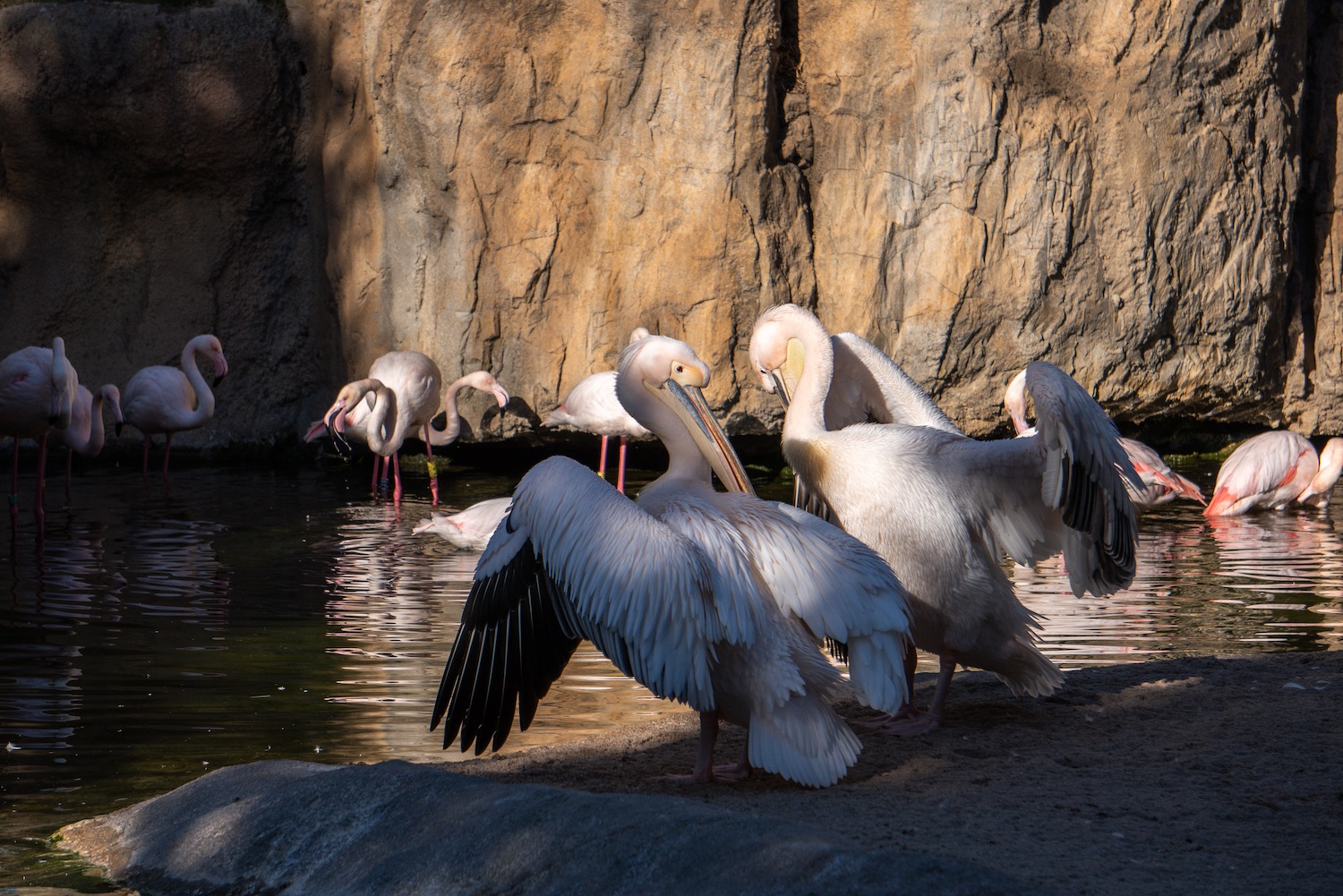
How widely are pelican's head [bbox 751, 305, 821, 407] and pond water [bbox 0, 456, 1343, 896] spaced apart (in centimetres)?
116

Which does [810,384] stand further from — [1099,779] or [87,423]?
[87,423]

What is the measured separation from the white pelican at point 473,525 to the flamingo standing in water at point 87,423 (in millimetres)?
3388

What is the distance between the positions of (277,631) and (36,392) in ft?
14.1

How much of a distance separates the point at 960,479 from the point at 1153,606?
8.02 ft

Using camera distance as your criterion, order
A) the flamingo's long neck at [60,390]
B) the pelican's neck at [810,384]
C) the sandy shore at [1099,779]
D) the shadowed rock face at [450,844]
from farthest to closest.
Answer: the flamingo's long neck at [60,390]
the pelican's neck at [810,384]
the sandy shore at [1099,779]
the shadowed rock face at [450,844]

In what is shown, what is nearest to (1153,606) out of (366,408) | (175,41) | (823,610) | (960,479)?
(960,479)

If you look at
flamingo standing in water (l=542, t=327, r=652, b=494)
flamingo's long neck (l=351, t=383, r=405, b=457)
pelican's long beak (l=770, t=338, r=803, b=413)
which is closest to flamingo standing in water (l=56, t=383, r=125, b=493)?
flamingo's long neck (l=351, t=383, r=405, b=457)

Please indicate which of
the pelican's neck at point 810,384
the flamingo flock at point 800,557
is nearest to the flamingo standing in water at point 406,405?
the flamingo flock at point 800,557

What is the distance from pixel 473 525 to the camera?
729cm

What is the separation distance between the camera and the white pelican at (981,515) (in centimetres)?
382

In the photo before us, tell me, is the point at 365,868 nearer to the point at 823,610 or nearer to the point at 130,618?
the point at 823,610

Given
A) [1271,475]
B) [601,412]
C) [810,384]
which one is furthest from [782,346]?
[1271,475]

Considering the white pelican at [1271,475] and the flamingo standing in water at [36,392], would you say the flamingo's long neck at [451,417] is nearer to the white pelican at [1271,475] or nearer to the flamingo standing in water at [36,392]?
the flamingo standing in water at [36,392]

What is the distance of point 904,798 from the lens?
3.20m
